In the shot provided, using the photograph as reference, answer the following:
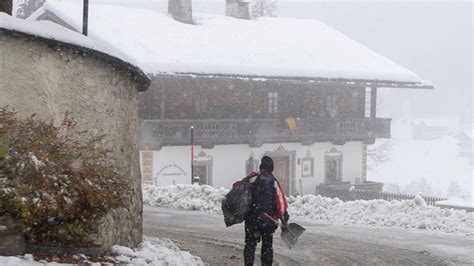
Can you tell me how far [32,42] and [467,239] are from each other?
27.6 feet

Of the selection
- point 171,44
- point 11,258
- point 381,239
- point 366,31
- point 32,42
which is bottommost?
point 381,239

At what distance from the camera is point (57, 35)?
735cm

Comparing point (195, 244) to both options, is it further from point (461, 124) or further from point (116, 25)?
point (461, 124)

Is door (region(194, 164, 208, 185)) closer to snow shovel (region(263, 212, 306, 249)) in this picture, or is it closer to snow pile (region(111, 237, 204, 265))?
snow pile (region(111, 237, 204, 265))

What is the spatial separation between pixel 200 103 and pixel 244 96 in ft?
6.52

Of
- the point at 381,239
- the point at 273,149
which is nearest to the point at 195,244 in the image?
the point at 381,239

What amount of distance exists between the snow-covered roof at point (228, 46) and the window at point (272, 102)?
5.31ft

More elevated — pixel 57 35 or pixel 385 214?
pixel 57 35

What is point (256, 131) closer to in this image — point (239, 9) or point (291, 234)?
point (239, 9)

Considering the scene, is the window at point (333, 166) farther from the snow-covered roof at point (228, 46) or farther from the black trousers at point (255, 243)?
the black trousers at point (255, 243)

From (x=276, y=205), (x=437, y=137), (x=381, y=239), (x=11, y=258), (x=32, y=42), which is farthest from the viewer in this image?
(x=437, y=137)

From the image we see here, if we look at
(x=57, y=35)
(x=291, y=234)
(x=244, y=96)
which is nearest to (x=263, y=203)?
(x=291, y=234)

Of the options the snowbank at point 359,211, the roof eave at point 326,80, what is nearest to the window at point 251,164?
the roof eave at point 326,80

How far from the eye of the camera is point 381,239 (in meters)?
12.4
